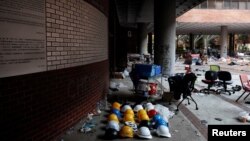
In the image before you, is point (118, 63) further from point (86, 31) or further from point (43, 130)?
point (43, 130)

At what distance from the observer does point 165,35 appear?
782 inches

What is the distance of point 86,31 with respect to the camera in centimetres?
830

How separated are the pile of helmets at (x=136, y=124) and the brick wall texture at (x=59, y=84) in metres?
0.90

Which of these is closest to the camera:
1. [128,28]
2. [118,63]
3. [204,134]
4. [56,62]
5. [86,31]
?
[56,62]

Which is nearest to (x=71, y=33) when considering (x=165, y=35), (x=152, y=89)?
(x=152, y=89)

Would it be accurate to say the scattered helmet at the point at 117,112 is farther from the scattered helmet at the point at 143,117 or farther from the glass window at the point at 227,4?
the glass window at the point at 227,4

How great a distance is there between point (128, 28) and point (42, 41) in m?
51.2

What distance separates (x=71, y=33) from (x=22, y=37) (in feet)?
7.69

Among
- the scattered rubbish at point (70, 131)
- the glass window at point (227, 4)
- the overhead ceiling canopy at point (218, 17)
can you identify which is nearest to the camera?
the scattered rubbish at point (70, 131)

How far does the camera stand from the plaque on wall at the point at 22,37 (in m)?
4.34

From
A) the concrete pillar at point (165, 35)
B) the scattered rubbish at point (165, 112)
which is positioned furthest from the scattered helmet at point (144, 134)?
the concrete pillar at point (165, 35)

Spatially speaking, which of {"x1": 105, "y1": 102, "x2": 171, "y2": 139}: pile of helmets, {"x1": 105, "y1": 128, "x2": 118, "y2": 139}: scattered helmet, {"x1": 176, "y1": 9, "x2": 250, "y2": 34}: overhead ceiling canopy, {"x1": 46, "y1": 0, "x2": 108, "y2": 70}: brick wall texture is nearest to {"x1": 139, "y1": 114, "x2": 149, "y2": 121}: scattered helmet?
{"x1": 105, "y1": 102, "x2": 171, "y2": 139}: pile of helmets

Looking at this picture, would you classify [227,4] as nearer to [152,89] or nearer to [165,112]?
[152,89]

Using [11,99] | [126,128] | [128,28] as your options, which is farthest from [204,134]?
[128,28]
